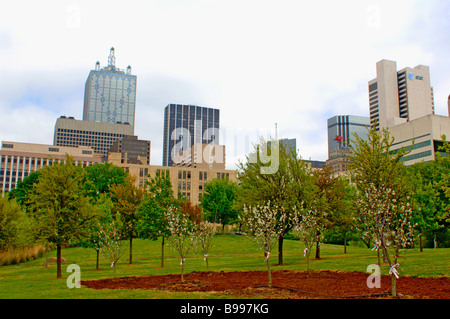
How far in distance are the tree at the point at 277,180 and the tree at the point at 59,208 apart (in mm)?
14156

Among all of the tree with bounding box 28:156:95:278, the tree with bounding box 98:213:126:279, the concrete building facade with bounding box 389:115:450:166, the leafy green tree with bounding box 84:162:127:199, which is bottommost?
the tree with bounding box 98:213:126:279

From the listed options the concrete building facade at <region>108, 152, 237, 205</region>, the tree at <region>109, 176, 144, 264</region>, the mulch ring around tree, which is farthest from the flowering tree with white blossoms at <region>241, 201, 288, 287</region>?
the concrete building facade at <region>108, 152, 237, 205</region>

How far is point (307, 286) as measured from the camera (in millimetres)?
19922

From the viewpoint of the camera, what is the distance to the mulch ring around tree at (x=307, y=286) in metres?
16.7

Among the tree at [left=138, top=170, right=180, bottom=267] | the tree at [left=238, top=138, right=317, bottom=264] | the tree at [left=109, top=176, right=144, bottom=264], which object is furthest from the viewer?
the tree at [left=109, top=176, right=144, bottom=264]

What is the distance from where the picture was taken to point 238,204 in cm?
3600

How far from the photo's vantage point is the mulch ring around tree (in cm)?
1672

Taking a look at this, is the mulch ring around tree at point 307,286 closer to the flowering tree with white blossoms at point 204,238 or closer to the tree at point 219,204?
the flowering tree with white blossoms at point 204,238

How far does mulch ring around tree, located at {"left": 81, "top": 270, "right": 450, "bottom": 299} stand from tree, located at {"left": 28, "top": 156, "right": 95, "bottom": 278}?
7.37m

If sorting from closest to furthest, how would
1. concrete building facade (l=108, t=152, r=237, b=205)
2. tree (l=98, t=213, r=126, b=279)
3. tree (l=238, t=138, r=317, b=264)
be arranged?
1. tree (l=98, t=213, r=126, b=279)
2. tree (l=238, t=138, r=317, b=264)
3. concrete building facade (l=108, t=152, r=237, b=205)

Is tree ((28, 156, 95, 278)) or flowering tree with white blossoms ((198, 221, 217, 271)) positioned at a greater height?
tree ((28, 156, 95, 278))

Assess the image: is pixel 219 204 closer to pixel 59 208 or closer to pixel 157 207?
pixel 157 207

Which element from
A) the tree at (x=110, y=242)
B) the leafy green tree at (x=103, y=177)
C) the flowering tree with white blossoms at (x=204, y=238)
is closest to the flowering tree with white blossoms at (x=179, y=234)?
the flowering tree with white blossoms at (x=204, y=238)

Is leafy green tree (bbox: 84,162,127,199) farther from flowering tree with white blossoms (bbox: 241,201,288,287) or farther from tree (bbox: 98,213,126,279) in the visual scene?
flowering tree with white blossoms (bbox: 241,201,288,287)
